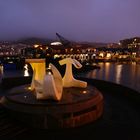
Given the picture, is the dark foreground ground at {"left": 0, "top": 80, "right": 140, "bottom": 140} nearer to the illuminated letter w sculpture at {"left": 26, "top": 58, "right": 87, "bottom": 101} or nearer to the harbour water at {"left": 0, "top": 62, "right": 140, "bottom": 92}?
the illuminated letter w sculpture at {"left": 26, "top": 58, "right": 87, "bottom": 101}

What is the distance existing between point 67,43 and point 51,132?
2875 inches

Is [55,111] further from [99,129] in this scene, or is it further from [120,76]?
[120,76]

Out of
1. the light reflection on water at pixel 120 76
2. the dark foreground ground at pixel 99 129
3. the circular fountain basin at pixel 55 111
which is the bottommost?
the light reflection on water at pixel 120 76

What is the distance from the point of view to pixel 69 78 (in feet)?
54.6

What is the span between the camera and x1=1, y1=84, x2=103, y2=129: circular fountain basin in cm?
1145

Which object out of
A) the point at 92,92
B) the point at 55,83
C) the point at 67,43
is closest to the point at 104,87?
the point at 92,92

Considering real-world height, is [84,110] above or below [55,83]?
below

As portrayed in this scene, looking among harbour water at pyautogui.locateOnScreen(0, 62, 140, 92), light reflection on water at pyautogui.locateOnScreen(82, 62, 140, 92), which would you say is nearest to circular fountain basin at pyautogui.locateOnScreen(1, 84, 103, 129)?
harbour water at pyautogui.locateOnScreen(0, 62, 140, 92)

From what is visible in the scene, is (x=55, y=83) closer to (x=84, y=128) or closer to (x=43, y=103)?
(x=43, y=103)

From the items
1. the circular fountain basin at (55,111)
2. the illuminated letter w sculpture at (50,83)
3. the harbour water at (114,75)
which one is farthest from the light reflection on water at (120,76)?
the circular fountain basin at (55,111)

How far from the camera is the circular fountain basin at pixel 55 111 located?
11455mm

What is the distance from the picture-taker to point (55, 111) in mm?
11578

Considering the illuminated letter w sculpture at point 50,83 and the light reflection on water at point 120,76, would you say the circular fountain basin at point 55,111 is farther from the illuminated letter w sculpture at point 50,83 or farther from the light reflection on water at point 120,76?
the light reflection on water at point 120,76

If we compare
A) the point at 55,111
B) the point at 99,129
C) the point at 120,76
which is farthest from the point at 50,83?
the point at 120,76
